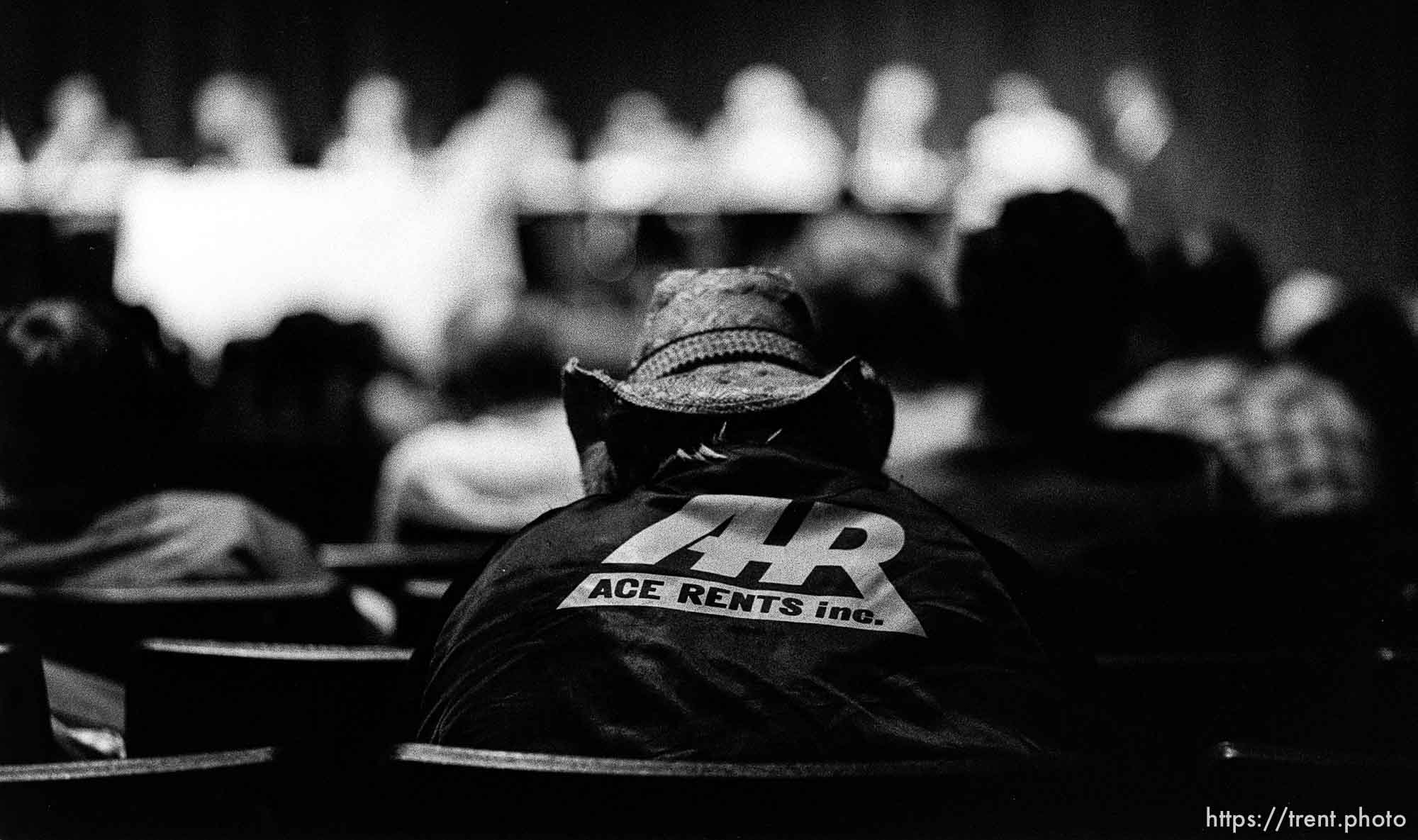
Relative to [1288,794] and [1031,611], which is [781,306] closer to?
[1031,611]

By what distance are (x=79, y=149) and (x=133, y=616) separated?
6.11 m

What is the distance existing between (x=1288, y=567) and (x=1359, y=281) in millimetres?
5454

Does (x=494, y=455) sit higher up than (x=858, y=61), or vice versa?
(x=858, y=61)

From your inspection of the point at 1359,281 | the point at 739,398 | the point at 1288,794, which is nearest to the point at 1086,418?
the point at 739,398

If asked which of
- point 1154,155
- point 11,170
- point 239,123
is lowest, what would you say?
point 11,170

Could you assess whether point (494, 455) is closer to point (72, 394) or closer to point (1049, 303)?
point (72, 394)

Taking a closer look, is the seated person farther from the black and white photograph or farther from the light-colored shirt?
the light-colored shirt

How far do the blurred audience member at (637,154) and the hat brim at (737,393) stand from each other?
233 inches

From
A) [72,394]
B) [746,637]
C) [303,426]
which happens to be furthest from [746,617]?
[303,426]

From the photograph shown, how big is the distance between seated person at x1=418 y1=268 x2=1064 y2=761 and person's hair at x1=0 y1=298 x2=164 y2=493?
0.76 m

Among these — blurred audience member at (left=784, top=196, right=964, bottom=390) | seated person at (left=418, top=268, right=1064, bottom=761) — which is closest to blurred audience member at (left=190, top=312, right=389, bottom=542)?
blurred audience member at (left=784, top=196, right=964, bottom=390)

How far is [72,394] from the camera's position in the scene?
5.76 ft

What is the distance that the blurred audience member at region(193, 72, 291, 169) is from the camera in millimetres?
6871

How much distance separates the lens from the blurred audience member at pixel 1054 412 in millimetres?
1820
